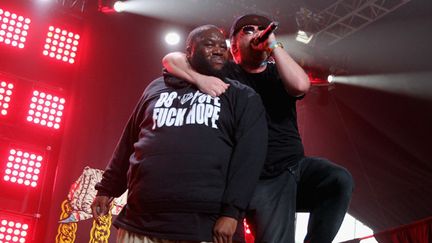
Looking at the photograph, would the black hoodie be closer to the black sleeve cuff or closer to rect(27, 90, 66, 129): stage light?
the black sleeve cuff

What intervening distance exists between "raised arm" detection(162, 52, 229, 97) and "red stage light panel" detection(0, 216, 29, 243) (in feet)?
10.1

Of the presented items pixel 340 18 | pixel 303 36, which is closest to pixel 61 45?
pixel 303 36

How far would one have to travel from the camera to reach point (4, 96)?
5207mm

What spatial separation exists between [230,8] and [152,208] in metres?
4.96

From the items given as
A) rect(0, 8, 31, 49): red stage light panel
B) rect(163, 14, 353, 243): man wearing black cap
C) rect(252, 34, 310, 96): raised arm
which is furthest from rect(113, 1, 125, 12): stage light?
rect(252, 34, 310, 96): raised arm

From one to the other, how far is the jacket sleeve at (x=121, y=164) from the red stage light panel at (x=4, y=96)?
3.02 meters

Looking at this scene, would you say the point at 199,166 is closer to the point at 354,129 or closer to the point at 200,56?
the point at 200,56

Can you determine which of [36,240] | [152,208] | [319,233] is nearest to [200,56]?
[152,208]

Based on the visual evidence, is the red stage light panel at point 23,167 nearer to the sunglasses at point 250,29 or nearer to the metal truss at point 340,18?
the sunglasses at point 250,29

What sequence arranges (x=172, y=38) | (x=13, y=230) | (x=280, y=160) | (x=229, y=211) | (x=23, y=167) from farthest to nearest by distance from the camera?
(x=172, y=38)
(x=23, y=167)
(x=13, y=230)
(x=280, y=160)
(x=229, y=211)

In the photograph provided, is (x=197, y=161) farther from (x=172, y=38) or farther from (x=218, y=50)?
(x=172, y=38)

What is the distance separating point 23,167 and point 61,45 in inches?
49.1

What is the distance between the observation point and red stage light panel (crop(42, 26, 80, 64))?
217 inches

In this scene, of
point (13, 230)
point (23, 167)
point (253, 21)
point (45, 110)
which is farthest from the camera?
point (45, 110)
